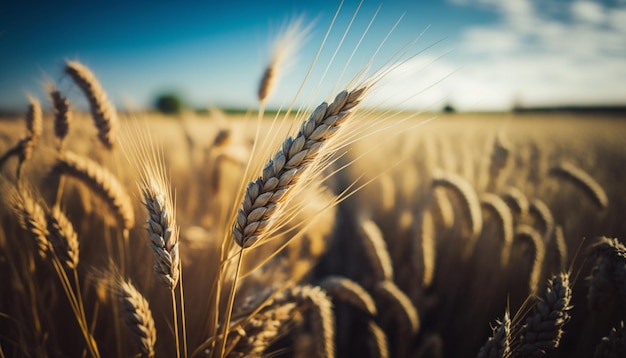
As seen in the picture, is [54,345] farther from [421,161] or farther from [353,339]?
[421,161]

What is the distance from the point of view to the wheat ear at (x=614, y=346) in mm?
954

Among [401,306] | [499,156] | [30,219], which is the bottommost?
[401,306]

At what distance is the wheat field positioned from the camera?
84cm

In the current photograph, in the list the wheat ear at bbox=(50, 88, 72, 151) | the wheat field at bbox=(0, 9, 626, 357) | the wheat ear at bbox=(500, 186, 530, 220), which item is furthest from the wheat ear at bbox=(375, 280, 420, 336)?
the wheat ear at bbox=(50, 88, 72, 151)

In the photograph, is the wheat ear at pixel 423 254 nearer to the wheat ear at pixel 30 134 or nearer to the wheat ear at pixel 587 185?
the wheat ear at pixel 587 185

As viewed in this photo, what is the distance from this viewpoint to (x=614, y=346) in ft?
3.23

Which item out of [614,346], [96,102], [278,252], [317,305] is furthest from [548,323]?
[96,102]

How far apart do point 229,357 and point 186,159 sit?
3099 mm

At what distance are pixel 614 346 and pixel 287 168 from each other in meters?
1.25

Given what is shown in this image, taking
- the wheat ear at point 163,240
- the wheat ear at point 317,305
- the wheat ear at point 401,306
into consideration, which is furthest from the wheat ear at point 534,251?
the wheat ear at point 163,240

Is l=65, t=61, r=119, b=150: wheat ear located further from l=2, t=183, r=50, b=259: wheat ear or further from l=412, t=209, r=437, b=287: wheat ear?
l=412, t=209, r=437, b=287: wheat ear

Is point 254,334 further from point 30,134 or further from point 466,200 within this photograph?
point 466,200

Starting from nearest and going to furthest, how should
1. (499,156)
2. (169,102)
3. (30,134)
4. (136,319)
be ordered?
(136,319)
(30,134)
(499,156)
(169,102)

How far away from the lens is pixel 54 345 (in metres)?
1.27
